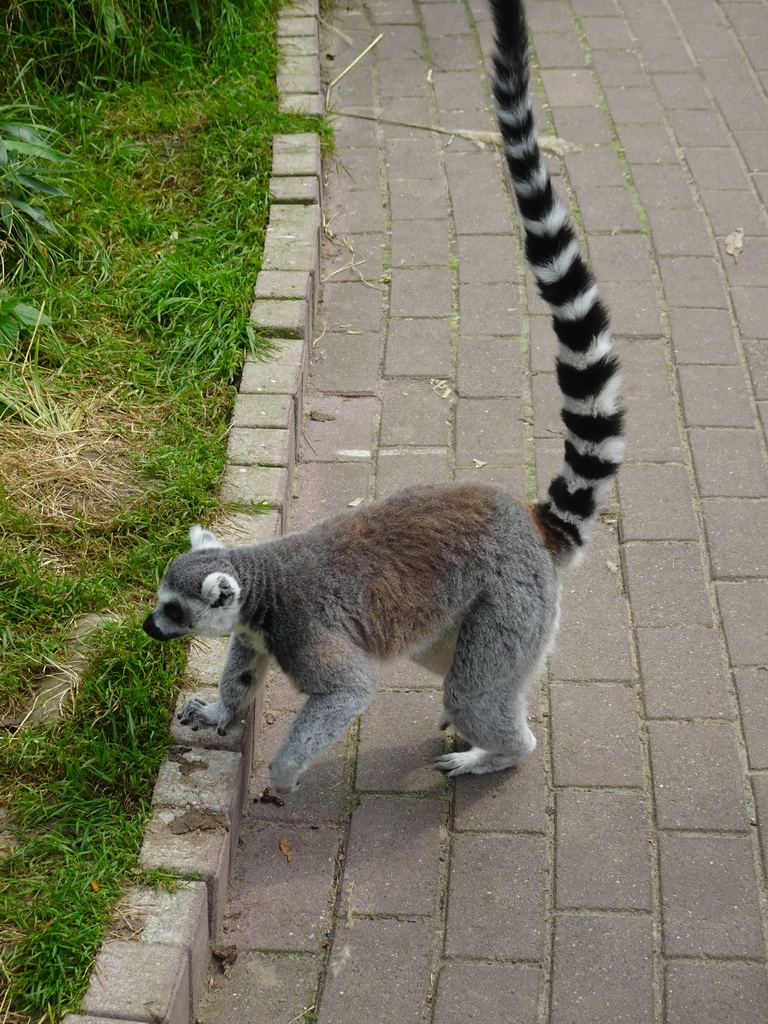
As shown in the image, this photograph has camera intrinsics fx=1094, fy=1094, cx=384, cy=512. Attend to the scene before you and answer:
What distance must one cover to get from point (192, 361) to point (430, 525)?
192cm

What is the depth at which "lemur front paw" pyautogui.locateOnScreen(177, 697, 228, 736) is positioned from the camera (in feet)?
11.0

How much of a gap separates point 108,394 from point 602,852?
2745mm

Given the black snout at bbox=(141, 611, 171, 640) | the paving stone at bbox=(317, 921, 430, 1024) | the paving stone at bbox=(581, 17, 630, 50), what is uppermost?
the black snout at bbox=(141, 611, 171, 640)

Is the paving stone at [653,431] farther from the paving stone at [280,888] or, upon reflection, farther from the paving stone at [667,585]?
the paving stone at [280,888]

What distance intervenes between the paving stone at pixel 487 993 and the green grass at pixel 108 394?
0.93m

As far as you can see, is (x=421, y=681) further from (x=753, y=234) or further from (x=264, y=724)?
(x=753, y=234)

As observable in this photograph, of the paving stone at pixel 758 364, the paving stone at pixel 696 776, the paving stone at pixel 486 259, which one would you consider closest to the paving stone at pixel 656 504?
the paving stone at pixel 758 364

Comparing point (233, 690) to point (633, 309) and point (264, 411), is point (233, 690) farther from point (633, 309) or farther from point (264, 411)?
point (633, 309)

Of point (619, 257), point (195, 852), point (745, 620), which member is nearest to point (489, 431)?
point (745, 620)

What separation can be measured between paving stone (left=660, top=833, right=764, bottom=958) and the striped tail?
1.13 m

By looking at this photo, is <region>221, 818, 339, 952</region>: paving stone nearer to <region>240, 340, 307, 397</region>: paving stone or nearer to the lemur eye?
the lemur eye

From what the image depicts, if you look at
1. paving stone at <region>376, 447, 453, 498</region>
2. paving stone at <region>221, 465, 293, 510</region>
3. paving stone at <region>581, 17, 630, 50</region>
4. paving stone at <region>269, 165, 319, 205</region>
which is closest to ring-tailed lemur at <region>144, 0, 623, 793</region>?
paving stone at <region>221, 465, 293, 510</region>

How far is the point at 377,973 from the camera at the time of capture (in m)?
3.02

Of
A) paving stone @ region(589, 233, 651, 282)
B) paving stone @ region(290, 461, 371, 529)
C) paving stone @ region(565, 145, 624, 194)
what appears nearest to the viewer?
paving stone @ region(290, 461, 371, 529)
